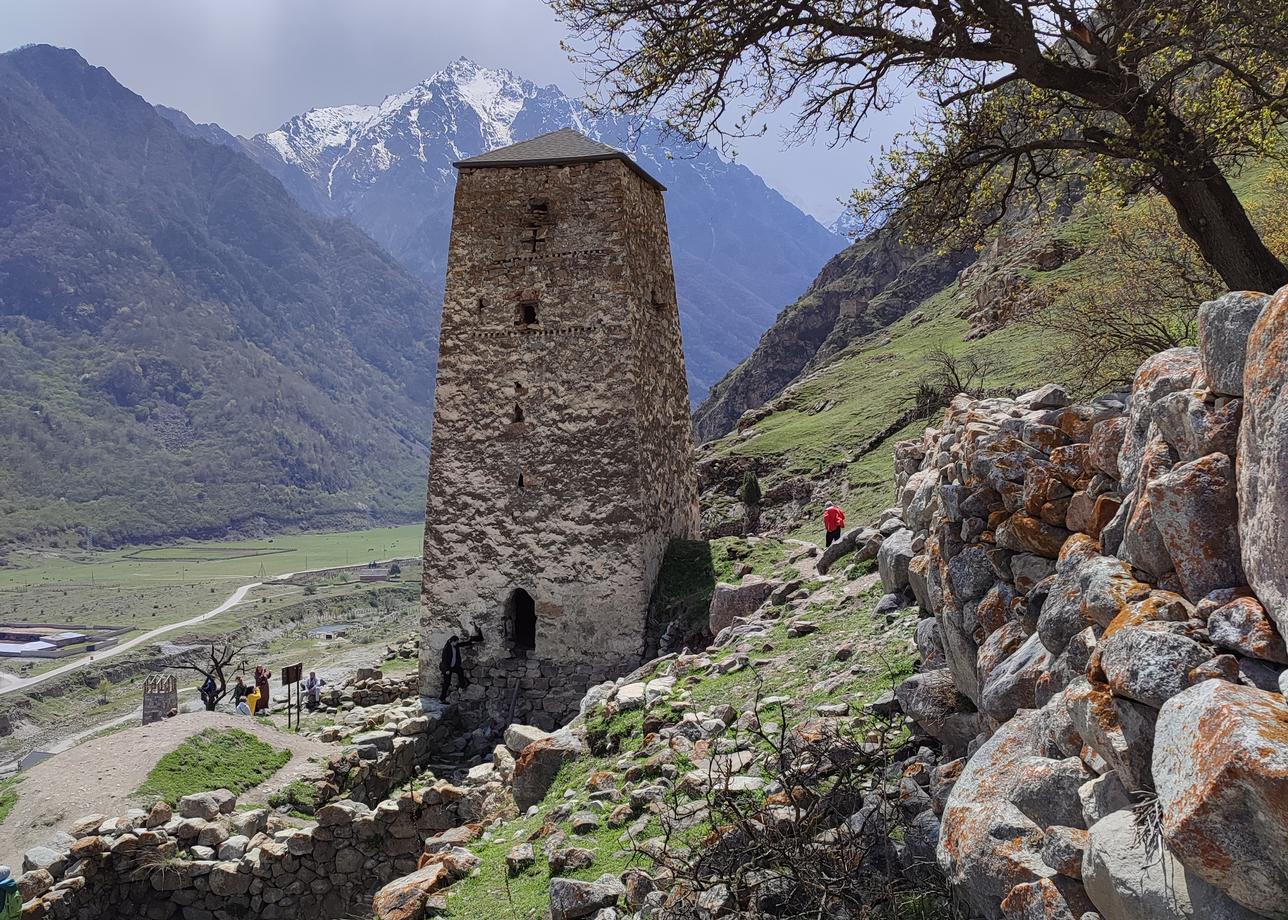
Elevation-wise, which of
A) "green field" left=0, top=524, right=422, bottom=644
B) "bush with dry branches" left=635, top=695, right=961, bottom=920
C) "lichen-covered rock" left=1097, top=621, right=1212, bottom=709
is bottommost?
"green field" left=0, top=524, right=422, bottom=644

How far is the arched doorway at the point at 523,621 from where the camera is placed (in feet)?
58.3

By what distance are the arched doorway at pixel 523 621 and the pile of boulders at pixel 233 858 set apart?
4330 millimetres

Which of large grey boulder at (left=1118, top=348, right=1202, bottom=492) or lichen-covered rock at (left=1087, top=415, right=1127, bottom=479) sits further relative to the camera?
lichen-covered rock at (left=1087, top=415, right=1127, bottom=479)

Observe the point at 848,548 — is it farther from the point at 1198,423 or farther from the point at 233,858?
the point at 1198,423

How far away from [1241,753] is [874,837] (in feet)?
9.18

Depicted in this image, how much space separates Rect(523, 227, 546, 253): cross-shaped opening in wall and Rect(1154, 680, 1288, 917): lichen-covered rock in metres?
15.1

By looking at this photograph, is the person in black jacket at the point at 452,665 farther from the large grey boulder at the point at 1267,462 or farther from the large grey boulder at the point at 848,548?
the large grey boulder at the point at 1267,462

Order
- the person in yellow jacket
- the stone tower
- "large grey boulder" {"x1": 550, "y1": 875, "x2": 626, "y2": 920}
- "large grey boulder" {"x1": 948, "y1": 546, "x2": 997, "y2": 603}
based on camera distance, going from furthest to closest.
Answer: the stone tower < the person in yellow jacket < "large grey boulder" {"x1": 948, "y1": 546, "x2": 997, "y2": 603} < "large grey boulder" {"x1": 550, "y1": 875, "x2": 626, "y2": 920}

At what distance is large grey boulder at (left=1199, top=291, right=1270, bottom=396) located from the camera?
4543 millimetres

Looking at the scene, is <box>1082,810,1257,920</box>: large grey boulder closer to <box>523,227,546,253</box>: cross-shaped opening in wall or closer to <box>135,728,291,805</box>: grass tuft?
<box>135,728,291,805</box>: grass tuft

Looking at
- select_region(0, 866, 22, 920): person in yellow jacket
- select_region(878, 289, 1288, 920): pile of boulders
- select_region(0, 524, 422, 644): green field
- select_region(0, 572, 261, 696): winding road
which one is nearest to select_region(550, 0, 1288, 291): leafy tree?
select_region(878, 289, 1288, 920): pile of boulders

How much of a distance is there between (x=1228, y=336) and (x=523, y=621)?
1517cm

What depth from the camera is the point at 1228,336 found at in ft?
15.2

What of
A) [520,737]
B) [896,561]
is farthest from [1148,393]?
[520,737]
